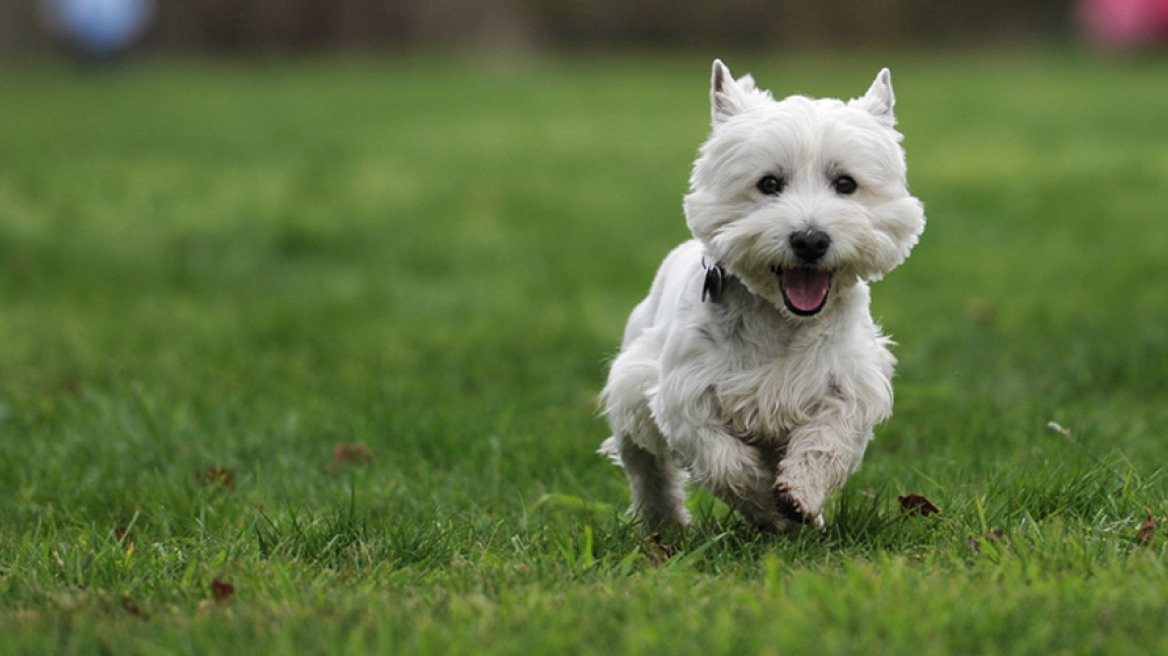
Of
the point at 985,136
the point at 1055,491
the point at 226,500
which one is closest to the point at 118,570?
the point at 226,500

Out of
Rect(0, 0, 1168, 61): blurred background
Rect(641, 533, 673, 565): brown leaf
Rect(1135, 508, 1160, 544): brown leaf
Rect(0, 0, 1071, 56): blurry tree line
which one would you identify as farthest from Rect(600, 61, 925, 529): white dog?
Rect(0, 0, 1071, 56): blurry tree line

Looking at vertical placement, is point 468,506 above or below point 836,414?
below

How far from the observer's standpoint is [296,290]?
10.2 meters

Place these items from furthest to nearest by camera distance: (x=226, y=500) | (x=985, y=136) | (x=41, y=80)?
(x=41, y=80) < (x=985, y=136) < (x=226, y=500)

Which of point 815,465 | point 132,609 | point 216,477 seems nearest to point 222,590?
point 132,609

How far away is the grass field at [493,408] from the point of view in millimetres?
3506

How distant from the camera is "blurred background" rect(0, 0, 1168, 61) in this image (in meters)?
35.5

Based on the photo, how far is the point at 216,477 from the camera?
5.56 m

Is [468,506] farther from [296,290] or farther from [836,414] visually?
[296,290]

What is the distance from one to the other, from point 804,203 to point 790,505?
754 mm

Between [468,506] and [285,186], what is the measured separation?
8493 millimetres

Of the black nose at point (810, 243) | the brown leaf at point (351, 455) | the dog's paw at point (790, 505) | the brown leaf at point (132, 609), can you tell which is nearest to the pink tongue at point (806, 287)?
the black nose at point (810, 243)

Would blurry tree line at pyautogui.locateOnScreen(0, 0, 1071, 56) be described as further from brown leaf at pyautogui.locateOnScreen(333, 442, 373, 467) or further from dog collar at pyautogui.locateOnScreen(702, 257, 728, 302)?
dog collar at pyautogui.locateOnScreen(702, 257, 728, 302)

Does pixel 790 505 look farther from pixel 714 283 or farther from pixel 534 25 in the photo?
pixel 534 25
